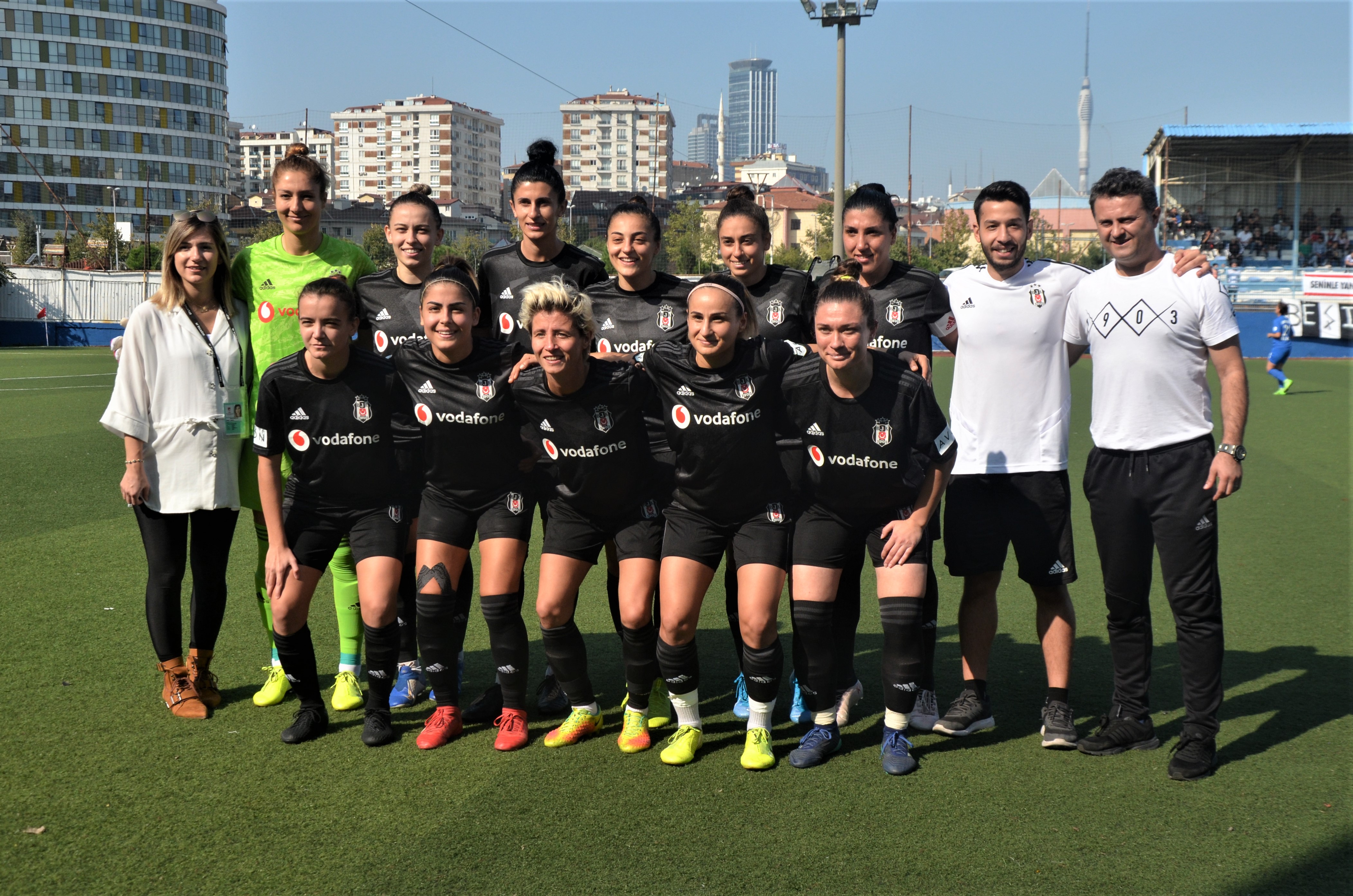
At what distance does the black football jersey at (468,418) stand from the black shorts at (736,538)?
0.69m

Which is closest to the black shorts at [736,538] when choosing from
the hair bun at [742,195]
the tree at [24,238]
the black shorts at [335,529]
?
the black shorts at [335,529]

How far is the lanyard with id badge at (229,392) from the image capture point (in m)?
4.39

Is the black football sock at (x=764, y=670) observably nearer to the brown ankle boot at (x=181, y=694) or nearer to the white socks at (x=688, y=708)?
the white socks at (x=688, y=708)

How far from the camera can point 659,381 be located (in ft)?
13.0

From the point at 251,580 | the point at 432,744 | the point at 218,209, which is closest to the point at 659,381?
the point at 432,744

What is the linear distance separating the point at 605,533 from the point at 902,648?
1.22 metres

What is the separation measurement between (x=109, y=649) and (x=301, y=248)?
7.27 feet

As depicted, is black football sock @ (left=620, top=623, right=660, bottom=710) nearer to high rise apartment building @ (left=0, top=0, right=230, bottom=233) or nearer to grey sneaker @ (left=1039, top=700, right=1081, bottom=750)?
grey sneaker @ (left=1039, top=700, right=1081, bottom=750)

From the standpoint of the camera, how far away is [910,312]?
4234 millimetres

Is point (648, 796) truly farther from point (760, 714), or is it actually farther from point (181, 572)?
point (181, 572)

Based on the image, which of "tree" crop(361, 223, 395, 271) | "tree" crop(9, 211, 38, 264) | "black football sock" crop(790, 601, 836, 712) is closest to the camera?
"black football sock" crop(790, 601, 836, 712)

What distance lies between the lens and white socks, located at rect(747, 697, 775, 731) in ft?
12.9

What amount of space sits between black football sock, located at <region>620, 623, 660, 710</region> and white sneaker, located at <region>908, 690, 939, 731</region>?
42.3 inches

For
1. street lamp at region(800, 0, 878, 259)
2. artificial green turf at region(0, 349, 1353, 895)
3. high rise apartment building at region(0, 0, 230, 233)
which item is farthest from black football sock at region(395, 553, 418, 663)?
high rise apartment building at region(0, 0, 230, 233)
